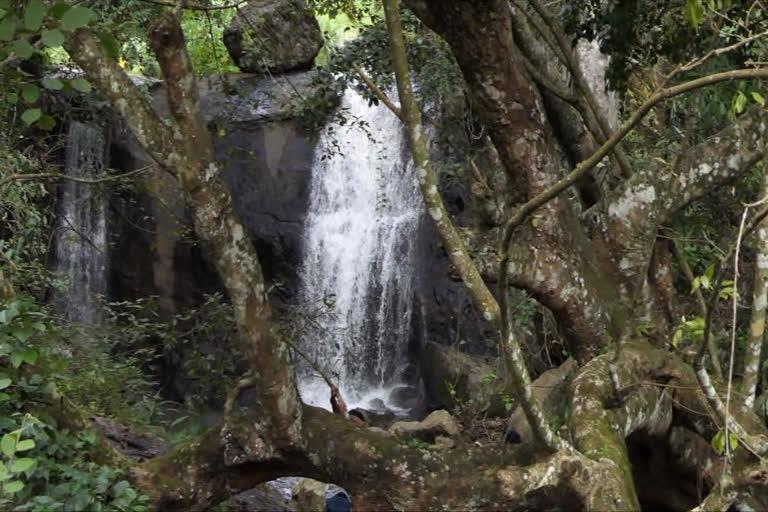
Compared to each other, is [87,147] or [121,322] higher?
[87,147]

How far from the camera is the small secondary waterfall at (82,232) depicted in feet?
49.8

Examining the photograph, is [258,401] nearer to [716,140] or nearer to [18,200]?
[716,140]

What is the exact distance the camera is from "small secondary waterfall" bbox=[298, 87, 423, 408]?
15406mm

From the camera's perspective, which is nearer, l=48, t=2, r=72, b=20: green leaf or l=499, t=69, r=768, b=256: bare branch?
l=48, t=2, r=72, b=20: green leaf

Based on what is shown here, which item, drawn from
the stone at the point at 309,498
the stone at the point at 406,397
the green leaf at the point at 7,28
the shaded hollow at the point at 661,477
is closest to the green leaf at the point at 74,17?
the green leaf at the point at 7,28

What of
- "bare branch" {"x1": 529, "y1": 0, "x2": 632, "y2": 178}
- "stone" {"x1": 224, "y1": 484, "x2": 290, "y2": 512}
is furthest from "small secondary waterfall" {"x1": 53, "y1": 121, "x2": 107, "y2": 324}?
"bare branch" {"x1": 529, "y1": 0, "x2": 632, "y2": 178}

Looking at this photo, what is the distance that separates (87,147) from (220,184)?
11.2 m

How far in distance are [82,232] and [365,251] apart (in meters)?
4.67

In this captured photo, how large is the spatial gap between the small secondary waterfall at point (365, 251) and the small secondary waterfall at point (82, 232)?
347cm

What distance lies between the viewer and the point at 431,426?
11.2m

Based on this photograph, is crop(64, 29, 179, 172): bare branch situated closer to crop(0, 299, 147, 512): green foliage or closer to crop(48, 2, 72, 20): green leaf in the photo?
crop(0, 299, 147, 512): green foliage

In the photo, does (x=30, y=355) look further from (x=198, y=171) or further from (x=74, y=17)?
(x=74, y=17)

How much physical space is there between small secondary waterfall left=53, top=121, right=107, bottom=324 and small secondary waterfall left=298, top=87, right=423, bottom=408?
11.4ft

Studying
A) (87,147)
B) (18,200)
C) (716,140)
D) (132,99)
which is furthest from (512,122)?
(87,147)
